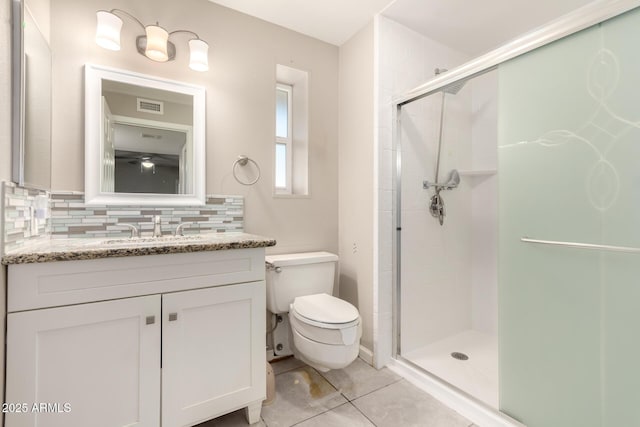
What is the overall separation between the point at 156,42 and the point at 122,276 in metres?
1.25

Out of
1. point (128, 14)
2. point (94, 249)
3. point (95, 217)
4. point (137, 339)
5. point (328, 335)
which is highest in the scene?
point (128, 14)

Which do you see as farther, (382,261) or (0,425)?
(382,261)

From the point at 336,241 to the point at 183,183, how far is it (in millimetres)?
1162

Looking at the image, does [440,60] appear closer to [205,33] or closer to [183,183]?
[205,33]

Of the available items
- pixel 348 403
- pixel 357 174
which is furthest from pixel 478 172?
pixel 348 403

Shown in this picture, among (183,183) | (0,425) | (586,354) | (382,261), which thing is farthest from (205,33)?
(586,354)

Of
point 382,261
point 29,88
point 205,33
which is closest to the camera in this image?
point 29,88

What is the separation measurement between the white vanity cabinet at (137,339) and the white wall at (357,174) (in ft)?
2.79

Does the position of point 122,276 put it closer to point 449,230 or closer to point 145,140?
point 145,140

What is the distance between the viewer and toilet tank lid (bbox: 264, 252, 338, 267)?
1.77 m

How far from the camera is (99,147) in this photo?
1469 mm

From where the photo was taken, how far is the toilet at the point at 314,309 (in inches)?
57.2

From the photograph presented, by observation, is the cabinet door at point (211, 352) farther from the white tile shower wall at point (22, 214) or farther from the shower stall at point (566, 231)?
the shower stall at point (566, 231)

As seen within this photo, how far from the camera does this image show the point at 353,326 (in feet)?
4.84
